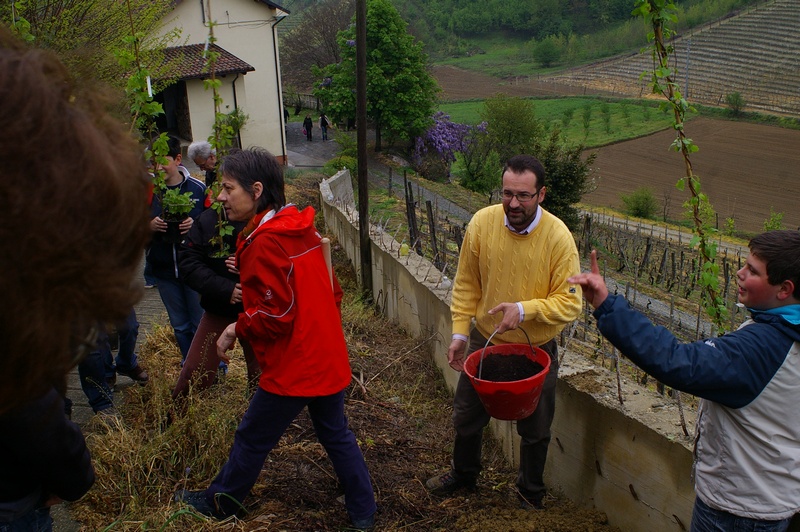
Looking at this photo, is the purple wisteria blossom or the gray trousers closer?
the gray trousers

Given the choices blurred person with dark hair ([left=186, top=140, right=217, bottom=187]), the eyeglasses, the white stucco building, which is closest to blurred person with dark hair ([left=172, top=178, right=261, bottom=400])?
blurred person with dark hair ([left=186, top=140, right=217, bottom=187])

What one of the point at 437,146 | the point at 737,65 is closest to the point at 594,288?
the point at 437,146

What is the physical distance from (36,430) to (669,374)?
1945 millimetres

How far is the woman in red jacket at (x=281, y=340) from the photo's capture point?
3.15 metres

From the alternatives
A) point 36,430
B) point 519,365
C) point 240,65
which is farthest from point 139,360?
point 240,65

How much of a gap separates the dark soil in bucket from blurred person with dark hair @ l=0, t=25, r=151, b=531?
2696mm

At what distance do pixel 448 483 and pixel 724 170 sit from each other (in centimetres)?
4471

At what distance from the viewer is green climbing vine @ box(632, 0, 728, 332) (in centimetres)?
331

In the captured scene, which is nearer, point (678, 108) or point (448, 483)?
point (678, 108)

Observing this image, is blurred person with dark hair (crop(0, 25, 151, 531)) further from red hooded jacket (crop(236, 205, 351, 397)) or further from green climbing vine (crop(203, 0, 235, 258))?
green climbing vine (crop(203, 0, 235, 258))

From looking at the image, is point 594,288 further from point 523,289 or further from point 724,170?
point 724,170

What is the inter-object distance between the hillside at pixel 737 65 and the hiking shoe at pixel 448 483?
5712cm

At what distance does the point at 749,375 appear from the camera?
236 cm

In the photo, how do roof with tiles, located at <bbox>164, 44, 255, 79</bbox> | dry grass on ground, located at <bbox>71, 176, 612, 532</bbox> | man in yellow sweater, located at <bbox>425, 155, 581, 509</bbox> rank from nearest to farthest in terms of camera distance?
dry grass on ground, located at <bbox>71, 176, 612, 532</bbox>
man in yellow sweater, located at <bbox>425, 155, 581, 509</bbox>
roof with tiles, located at <bbox>164, 44, 255, 79</bbox>
